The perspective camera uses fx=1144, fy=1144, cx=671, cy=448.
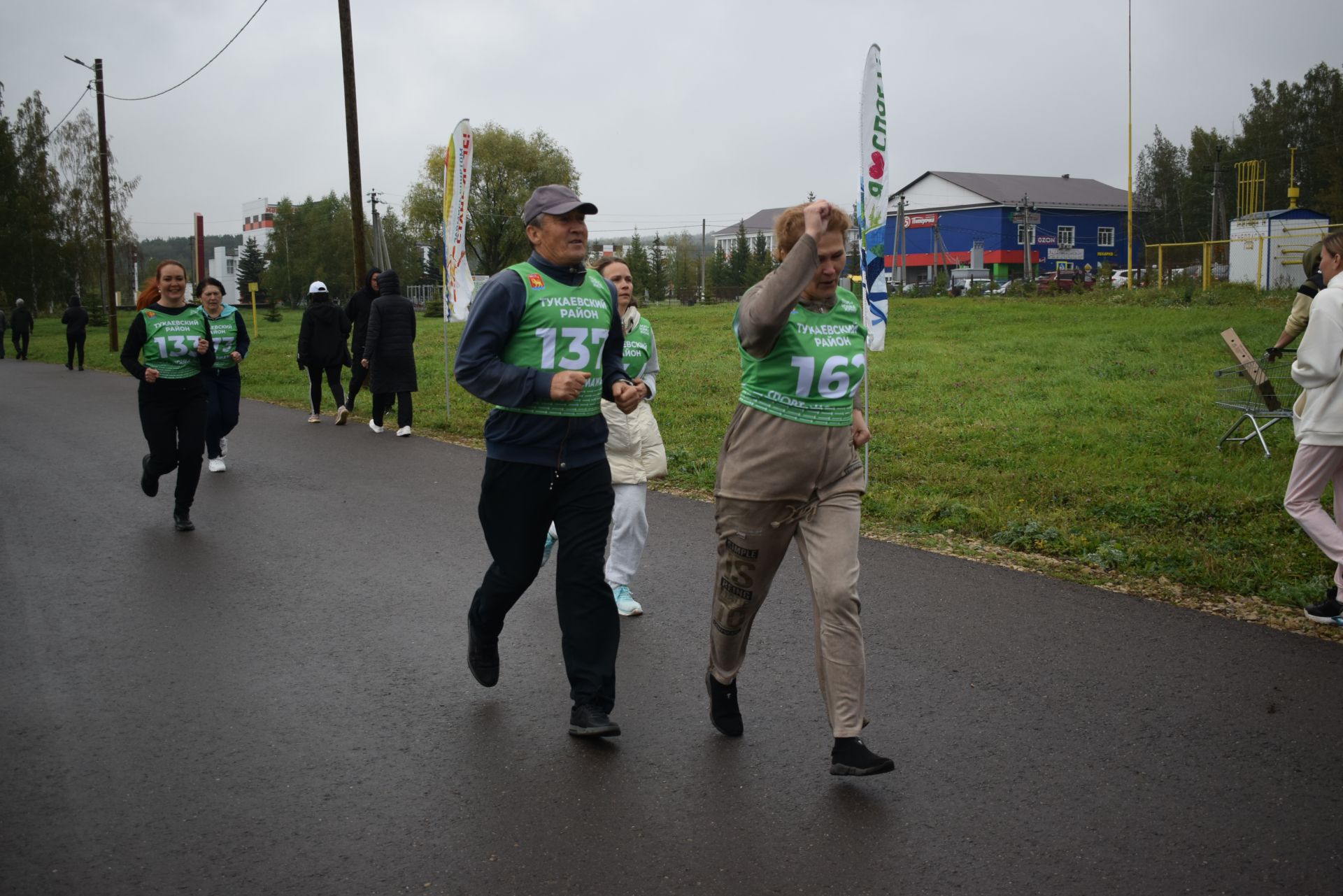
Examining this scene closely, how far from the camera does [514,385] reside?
4.14 meters

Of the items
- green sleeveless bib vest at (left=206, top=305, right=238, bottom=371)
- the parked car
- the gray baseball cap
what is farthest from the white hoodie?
the parked car

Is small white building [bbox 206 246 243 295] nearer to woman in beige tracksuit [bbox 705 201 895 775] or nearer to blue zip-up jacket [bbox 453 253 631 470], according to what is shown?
blue zip-up jacket [bbox 453 253 631 470]

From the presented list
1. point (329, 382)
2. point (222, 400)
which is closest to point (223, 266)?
point (329, 382)

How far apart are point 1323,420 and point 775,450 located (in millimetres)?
3157

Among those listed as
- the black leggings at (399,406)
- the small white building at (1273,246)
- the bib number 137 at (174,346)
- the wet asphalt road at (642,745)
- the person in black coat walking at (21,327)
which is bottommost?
the wet asphalt road at (642,745)

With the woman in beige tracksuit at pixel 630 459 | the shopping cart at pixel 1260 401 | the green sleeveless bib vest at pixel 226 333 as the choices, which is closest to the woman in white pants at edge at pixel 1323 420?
the woman in beige tracksuit at pixel 630 459

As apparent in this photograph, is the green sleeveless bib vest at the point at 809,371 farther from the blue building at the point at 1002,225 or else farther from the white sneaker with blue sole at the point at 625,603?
the blue building at the point at 1002,225

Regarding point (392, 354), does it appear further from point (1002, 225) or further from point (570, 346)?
point (1002, 225)

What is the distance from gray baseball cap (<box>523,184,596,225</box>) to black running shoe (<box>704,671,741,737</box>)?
1.81m

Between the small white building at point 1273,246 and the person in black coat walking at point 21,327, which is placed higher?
the small white building at point 1273,246

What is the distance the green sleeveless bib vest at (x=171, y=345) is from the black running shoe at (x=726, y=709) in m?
5.79

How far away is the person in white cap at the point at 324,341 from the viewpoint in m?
15.0

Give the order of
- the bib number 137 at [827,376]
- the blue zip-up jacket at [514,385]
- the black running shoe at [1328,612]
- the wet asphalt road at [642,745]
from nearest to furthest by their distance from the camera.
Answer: the wet asphalt road at [642,745] < the bib number 137 at [827,376] < the blue zip-up jacket at [514,385] < the black running shoe at [1328,612]

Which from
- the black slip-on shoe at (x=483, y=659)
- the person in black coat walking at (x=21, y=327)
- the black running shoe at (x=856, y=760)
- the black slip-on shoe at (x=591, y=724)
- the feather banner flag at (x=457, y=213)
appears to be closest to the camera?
the black running shoe at (x=856, y=760)
